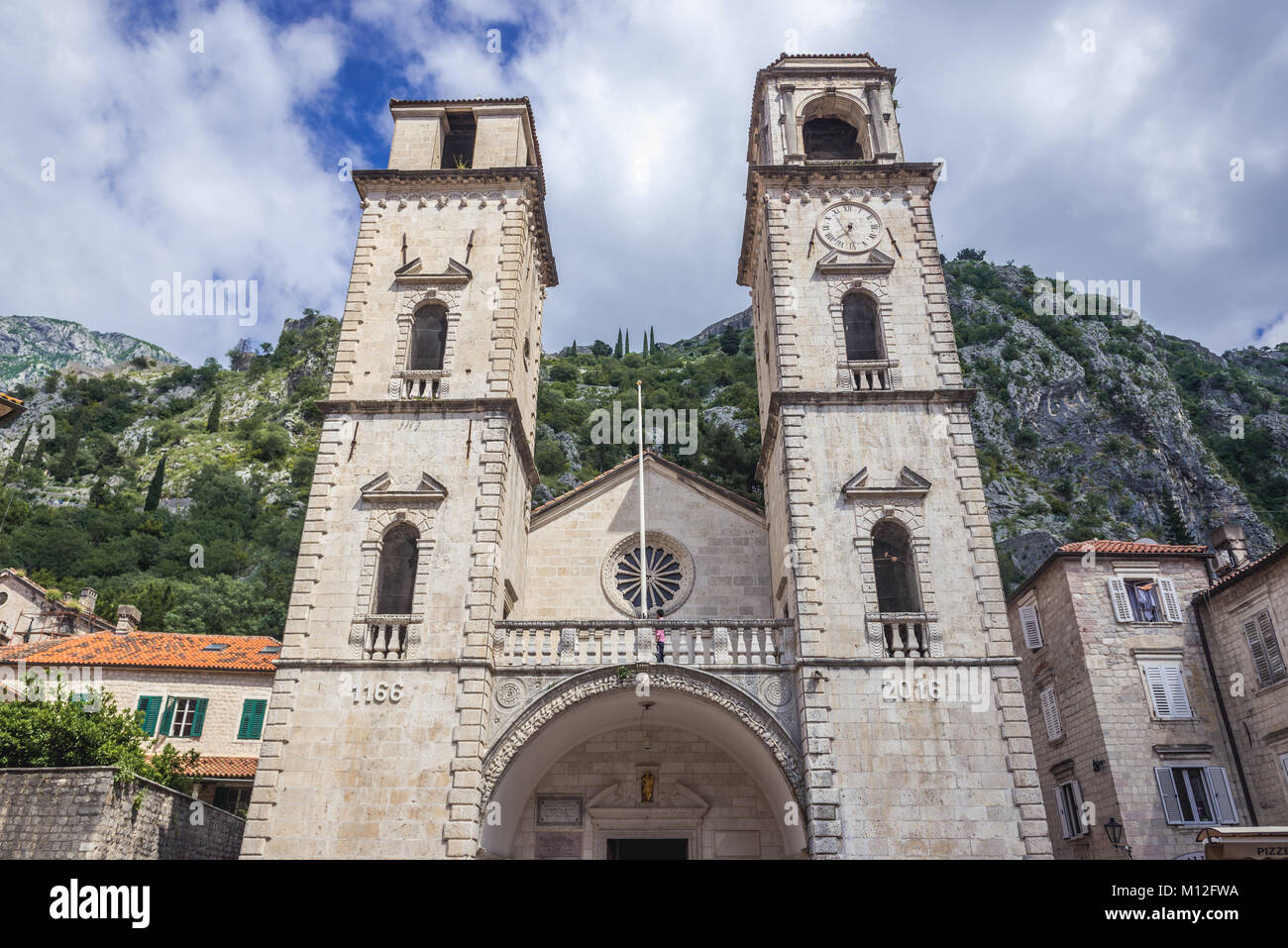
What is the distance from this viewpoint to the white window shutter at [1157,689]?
20.6m

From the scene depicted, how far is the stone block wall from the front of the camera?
50.0 ft

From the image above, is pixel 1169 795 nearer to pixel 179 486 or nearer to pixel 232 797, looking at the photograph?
pixel 232 797

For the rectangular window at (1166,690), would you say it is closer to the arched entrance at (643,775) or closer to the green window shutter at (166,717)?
the arched entrance at (643,775)

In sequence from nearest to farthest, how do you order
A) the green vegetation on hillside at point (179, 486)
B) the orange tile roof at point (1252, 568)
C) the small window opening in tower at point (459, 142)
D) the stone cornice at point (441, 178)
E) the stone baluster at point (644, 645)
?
the stone baluster at point (644, 645) < the orange tile roof at point (1252, 568) < the stone cornice at point (441, 178) < the small window opening in tower at point (459, 142) < the green vegetation on hillside at point (179, 486)

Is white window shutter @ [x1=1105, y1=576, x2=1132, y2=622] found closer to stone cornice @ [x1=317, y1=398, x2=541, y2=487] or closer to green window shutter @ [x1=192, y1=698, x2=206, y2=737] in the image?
stone cornice @ [x1=317, y1=398, x2=541, y2=487]

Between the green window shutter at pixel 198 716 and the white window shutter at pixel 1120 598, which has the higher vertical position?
the white window shutter at pixel 1120 598

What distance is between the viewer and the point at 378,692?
14.8m

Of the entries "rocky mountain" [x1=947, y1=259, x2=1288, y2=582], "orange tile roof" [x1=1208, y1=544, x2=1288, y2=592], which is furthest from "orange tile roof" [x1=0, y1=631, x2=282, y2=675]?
"rocky mountain" [x1=947, y1=259, x2=1288, y2=582]

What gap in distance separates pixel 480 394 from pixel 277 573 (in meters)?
45.7

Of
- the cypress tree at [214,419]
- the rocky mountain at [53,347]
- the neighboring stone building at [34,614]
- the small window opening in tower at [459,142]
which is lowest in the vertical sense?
the neighboring stone building at [34,614]

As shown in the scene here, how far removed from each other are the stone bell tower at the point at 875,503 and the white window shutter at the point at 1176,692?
8971 millimetres

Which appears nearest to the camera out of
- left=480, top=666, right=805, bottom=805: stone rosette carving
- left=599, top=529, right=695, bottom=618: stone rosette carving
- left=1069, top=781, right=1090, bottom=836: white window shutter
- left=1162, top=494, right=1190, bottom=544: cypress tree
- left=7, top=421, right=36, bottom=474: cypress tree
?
left=480, top=666, right=805, bottom=805: stone rosette carving

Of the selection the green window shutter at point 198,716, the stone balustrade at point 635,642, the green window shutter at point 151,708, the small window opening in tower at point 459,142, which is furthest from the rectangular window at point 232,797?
the small window opening in tower at point 459,142

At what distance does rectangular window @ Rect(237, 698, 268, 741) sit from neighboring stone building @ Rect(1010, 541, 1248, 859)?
24.0 meters
